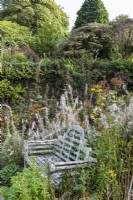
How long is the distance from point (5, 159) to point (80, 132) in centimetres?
124

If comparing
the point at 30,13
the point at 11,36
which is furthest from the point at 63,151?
the point at 30,13

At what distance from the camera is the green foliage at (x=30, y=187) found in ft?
7.87

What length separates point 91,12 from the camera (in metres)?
13.6

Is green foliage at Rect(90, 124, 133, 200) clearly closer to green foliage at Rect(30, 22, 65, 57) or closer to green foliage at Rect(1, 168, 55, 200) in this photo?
green foliage at Rect(1, 168, 55, 200)

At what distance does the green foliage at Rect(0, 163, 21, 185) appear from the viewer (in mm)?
3750

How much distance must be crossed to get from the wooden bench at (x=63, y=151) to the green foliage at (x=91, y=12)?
10.3 m

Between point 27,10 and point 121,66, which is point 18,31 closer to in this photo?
point 27,10

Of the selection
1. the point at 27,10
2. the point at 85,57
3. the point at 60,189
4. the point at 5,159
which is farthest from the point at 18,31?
the point at 60,189

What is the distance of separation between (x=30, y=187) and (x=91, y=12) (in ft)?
39.3

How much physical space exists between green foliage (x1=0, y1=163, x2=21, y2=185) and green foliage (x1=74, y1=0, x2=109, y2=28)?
1070 centimetres

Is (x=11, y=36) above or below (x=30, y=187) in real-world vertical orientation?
above

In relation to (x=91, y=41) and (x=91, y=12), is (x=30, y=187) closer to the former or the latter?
(x=91, y=41)

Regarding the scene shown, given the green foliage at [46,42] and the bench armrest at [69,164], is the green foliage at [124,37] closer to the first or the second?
the green foliage at [46,42]

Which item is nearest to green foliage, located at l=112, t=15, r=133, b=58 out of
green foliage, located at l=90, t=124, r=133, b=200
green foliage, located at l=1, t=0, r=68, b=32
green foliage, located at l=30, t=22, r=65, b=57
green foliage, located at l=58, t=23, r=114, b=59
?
green foliage, located at l=58, t=23, r=114, b=59
